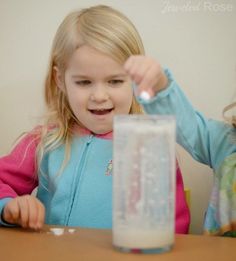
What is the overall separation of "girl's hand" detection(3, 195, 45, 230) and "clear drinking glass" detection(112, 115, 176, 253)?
23cm

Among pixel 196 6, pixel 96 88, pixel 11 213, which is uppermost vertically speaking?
pixel 196 6

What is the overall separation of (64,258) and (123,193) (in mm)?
106

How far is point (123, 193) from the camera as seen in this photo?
588mm

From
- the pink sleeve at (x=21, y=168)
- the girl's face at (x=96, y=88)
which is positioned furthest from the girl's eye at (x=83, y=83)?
the pink sleeve at (x=21, y=168)

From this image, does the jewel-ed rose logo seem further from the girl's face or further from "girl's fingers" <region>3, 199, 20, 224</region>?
"girl's fingers" <region>3, 199, 20, 224</region>

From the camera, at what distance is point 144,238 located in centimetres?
58

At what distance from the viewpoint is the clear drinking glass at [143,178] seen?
58 cm

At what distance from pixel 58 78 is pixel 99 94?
0.52ft

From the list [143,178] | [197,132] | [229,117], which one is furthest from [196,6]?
[143,178]

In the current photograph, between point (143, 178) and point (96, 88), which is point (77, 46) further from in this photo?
point (143, 178)

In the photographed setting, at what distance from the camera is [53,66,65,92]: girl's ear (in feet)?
3.46

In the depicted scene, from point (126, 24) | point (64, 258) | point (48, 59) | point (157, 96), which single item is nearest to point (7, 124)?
point (48, 59)

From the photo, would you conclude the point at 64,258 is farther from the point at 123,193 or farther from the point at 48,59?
the point at 48,59

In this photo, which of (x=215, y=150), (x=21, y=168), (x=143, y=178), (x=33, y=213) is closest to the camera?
(x=143, y=178)
